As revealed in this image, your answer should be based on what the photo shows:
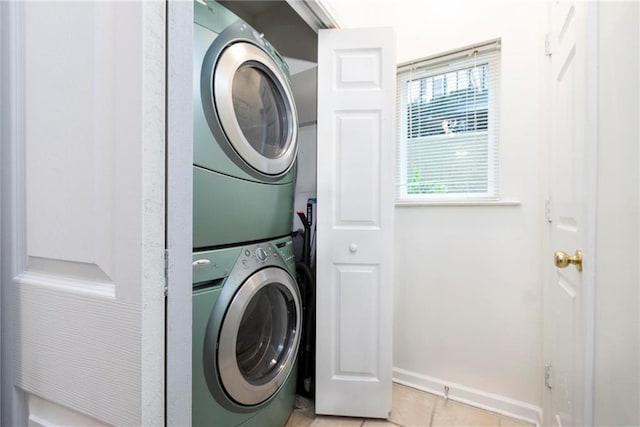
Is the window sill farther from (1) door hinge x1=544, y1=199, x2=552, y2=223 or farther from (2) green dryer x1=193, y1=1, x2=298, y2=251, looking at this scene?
(2) green dryer x1=193, y1=1, x2=298, y2=251

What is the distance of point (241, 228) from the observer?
112 cm

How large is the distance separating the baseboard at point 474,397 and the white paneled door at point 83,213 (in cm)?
171

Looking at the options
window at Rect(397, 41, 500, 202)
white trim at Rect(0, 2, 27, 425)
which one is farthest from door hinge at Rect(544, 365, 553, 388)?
white trim at Rect(0, 2, 27, 425)

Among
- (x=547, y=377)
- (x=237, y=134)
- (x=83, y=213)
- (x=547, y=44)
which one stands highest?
(x=547, y=44)

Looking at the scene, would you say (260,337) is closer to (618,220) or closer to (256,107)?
(256,107)

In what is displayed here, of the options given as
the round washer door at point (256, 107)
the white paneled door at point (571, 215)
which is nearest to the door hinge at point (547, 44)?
the white paneled door at point (571, 215)

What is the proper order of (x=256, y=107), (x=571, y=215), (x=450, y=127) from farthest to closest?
(x=450, y=127)
(x=256, y=107)
(x=571, y=215)

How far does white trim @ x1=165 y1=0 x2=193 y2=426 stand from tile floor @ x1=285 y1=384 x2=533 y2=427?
1180mm

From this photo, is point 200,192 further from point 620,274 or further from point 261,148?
point 620,274

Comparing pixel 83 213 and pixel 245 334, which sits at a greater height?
pixel 83 213

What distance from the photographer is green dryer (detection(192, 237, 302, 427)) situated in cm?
97

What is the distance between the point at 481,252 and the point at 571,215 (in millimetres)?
712

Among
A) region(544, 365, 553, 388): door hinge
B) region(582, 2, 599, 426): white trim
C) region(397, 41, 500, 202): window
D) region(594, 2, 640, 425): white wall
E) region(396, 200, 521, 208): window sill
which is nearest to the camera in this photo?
region(594, 2, 640, 425): white wall

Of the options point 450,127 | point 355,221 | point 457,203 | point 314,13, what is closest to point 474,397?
point 457,203
